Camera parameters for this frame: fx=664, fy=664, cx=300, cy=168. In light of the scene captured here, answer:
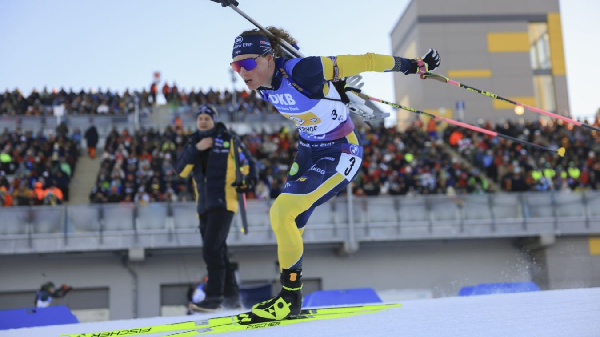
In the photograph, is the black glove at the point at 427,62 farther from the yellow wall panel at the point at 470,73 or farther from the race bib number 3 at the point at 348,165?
the yellow wall panel at the point at 470,73

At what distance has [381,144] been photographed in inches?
734

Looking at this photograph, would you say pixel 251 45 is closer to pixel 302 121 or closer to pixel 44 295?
pixel 302 121

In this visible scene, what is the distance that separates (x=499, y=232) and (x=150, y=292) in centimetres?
827

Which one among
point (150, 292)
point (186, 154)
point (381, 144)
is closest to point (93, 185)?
point (150, 292)

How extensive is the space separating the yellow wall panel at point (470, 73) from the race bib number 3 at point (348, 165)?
27982 mm

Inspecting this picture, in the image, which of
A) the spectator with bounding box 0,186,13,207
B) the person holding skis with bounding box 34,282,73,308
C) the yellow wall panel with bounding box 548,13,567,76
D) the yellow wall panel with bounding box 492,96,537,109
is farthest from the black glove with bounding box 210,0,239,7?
the yellow wall panel with bounding box 548,13,567,76

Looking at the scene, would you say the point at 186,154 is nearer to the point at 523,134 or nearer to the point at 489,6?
the point at 523,134

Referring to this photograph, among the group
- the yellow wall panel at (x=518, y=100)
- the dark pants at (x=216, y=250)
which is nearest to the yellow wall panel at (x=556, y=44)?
the yellow wall panel at (x=518, y=100)

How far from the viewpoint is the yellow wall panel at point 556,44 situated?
3353 centimetres

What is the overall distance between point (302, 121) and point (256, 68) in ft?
1.53

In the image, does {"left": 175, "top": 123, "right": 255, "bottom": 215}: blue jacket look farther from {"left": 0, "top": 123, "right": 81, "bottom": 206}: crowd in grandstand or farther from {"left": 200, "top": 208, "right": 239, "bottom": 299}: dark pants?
{"left": 0, "top": 123, "right": 81, "bottom": 206}: crowd in grandstand

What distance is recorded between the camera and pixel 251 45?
4141 millimetres

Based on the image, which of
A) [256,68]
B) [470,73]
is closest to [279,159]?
[256,68]

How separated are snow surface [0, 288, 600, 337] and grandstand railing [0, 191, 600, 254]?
10.1 m
